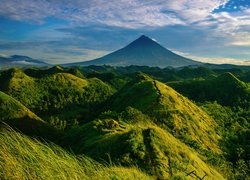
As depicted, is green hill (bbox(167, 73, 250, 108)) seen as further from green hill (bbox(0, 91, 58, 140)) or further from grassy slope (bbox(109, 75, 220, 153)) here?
green hill (bbox(0, 91, 58, 140))

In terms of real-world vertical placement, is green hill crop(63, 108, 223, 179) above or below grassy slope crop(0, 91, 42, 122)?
above

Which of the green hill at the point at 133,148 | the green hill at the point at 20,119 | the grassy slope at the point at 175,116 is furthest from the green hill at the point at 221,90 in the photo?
the green hill at the point at 133,148

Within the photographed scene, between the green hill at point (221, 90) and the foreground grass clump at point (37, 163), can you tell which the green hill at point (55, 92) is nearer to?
the green hill at point (221, 90)

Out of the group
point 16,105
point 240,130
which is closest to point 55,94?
point 16,105

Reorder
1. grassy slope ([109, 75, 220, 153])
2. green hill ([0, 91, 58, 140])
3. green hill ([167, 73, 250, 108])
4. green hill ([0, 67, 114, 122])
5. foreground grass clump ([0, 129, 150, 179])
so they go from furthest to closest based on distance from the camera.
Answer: green hill ([0, 67, 114, 122]), green hill ([167, 73, 250, 108]), green hill ([0, 91, 58, 140]), grassy slope ([109, 75, 220, 153]), foreground grass clump ([0, 129, 150, 179])

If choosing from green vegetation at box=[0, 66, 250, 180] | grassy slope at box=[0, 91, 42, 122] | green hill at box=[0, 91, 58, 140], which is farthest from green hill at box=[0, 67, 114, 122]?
green hill at box=[0, 91, 58, 140]
